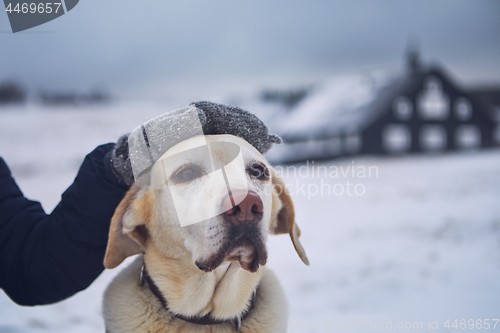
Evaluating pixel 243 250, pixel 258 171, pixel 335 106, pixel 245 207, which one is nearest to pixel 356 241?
pixel 258 171

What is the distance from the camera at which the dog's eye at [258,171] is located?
1775mm

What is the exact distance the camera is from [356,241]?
15.7ft

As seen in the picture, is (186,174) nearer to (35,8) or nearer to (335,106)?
(35,8)

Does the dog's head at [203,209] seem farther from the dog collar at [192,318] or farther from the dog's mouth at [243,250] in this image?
the dog collar at [192,318]

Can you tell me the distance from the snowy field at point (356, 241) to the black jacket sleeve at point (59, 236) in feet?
0.92

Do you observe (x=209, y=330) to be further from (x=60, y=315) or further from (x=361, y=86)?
(x=361, y=86)

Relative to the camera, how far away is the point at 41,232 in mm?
2207

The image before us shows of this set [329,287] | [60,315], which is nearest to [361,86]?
[329,287]

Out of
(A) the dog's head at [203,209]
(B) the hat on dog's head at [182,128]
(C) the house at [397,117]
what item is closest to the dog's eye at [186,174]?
(A) the dog's head at [203,209]

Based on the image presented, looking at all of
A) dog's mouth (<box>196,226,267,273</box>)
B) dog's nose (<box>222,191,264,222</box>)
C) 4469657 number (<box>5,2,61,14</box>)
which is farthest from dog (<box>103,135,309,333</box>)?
4469657 number (<box>5,2,61,14</box>)

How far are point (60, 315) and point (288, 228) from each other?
215 centimetres

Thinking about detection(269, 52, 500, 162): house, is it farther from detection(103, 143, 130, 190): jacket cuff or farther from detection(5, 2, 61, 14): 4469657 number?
detection(103, 143, 130, 190): jacket cuff

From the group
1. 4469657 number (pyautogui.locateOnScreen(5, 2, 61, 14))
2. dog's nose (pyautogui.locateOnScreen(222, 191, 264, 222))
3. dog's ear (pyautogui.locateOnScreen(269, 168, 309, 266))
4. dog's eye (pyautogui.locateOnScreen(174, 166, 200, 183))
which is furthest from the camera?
4469657 number (pyautogui.locateOnScreen(5, 2, 61, 14))

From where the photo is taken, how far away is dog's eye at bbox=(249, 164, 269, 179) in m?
1.78
